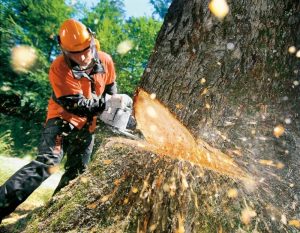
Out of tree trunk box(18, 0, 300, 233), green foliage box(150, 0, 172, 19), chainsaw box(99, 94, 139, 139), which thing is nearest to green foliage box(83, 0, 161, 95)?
green foliage box(150, 0, 172, 19)

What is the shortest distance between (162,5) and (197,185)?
15.4 meters

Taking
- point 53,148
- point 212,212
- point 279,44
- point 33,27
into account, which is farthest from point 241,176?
point 33,27

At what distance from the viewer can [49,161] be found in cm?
278

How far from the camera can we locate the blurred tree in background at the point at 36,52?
13609 millimetres

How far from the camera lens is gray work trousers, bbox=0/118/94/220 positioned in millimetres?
2586

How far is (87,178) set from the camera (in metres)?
1.99

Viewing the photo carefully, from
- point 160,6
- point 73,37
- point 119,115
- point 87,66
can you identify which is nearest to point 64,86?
point 87,66

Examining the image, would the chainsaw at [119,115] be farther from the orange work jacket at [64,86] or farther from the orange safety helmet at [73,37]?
the orange safety helmet at [73,37]

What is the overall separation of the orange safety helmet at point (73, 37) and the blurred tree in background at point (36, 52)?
10.8m

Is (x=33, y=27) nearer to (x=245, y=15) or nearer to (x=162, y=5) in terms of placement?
(x=162, y=5)

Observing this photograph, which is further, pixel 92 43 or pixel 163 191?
pixel 92 43

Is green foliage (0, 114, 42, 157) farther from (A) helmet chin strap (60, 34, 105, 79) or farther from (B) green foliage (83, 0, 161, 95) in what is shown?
(A) helmet chin strap (60, 34, 105, 79)

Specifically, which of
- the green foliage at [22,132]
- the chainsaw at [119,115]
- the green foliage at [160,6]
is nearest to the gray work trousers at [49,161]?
the chainsaw at [119,115]

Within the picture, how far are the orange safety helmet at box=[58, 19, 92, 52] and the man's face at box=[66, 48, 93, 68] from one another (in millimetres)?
40
